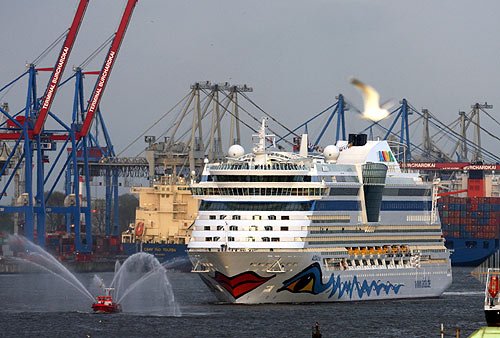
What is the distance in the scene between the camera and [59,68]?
15088cm

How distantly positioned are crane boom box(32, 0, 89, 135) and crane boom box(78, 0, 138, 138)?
5829 mm

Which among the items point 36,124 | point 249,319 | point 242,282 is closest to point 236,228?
point 242,282

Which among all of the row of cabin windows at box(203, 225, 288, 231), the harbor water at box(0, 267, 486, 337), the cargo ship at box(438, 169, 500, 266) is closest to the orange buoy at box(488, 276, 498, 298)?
the harbor water at box(0, 267, 486, 337)

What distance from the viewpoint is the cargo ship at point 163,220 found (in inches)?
6347

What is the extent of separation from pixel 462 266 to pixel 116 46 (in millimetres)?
46398

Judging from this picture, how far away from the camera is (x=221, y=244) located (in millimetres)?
84688

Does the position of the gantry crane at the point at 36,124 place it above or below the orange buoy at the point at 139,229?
above

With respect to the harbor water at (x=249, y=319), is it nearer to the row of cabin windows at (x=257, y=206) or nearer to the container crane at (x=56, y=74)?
the row of cabin windows at (x=257, y=206)

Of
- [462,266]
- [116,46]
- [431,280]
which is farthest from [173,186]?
[431,280]

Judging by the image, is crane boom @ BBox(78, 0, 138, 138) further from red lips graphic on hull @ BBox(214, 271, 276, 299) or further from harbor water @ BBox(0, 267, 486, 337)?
red lips graphic on hull @ BBox(214, 271, 276, 299)

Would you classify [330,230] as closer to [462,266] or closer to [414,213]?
[414,213]

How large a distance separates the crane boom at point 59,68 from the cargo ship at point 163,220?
18.7 meters

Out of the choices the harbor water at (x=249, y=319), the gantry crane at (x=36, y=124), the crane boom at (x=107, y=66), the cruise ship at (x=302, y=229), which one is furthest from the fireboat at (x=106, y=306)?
the crane boom at (x=107, y=66)

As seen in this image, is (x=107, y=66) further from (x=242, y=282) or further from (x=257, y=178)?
(x=242, y=282)
